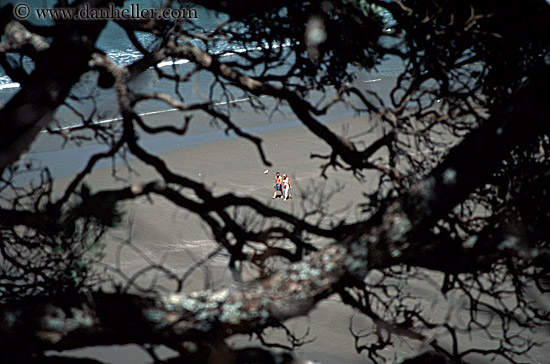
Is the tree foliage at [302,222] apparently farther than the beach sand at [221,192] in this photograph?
No

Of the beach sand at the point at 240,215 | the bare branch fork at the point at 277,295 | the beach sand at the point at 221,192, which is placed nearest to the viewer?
the bare branch fork at the point at 277,295

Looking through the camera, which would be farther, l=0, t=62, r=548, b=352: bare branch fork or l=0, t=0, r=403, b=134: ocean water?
l=0, t=0, r=403, b=134: ocean water

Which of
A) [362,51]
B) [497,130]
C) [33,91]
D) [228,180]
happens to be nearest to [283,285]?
[497,130]

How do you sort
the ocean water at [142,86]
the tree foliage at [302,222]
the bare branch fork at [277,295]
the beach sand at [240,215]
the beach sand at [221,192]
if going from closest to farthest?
the bare branch fork at [277,295] → the tree foliage at [302,222] → the beach sand at [240,215] → the beach sand at [221,192] → the ocean water at [142,86]

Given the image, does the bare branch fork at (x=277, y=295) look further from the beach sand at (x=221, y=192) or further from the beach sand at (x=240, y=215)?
the beach sand at (x=221, y=192)

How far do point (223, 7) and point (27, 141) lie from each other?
145 centimetres

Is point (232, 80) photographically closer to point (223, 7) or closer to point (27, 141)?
point (223, 7)

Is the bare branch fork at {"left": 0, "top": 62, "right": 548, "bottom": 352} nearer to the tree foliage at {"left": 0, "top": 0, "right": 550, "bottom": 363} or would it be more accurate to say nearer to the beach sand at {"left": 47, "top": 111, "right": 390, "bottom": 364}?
the tree foliage at {"left": 0, "top": 0, "right": 550, "bottom": 363}

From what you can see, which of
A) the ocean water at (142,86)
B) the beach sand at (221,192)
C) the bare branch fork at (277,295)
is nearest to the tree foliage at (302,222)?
the bare branch fork at (277,295)

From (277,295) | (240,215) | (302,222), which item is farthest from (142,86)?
(277,295)

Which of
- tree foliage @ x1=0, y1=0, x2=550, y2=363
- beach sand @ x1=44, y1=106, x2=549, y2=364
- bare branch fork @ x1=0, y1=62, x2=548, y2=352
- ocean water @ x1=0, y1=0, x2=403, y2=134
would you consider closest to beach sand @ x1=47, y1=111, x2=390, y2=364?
beach sand @ x1=44, y1=106, x2=549, y2=364

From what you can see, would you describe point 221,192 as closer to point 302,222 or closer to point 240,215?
point 240,215

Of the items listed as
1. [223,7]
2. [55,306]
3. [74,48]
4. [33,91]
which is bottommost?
[55,306]

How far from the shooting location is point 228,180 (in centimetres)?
1196
